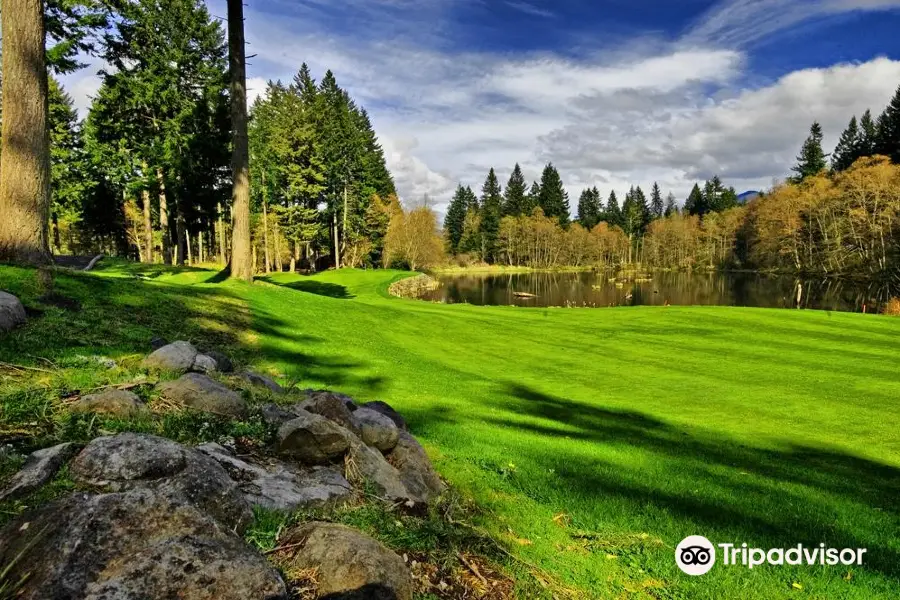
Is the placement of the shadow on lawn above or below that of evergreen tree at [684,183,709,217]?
below

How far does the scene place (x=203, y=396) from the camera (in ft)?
15.4

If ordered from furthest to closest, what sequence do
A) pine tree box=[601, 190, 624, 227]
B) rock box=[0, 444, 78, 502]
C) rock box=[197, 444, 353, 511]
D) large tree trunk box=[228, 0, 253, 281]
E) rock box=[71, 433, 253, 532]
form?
pine tree box=[601, 190, 624, 227], large tree trunk box=[228, 0, 253, 281], rock box=[197, 444, 353, 511], rock box=[71, 433, 253, 532], rock box=[0, 444, 78, 502]

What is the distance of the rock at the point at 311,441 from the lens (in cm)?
415

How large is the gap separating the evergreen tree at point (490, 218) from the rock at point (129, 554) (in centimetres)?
10673

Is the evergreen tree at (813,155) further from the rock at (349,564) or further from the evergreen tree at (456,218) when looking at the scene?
the rock at (349,564)

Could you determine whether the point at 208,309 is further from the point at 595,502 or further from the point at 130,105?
the point at 130,105

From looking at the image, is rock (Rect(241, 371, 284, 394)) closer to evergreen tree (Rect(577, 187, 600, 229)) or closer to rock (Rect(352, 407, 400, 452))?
rock (Rect(352, 407, 400, 452))

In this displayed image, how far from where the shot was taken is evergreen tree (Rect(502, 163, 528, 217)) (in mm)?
112438

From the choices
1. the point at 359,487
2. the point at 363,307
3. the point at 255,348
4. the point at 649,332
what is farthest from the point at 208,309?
the point at 649,332

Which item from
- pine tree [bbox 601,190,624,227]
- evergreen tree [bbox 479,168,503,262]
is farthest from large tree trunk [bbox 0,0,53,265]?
pine tree [bbox 601,190,624,227]

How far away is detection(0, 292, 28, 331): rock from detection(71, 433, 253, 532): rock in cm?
483

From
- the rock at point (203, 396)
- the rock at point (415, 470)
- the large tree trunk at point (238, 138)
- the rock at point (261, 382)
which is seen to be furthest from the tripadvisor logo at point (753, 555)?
the large tree trunk at point (238, 138)

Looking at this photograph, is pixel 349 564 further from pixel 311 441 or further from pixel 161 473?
pixel 311 441

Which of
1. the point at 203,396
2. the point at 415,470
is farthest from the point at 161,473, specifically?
the point at 415,470
